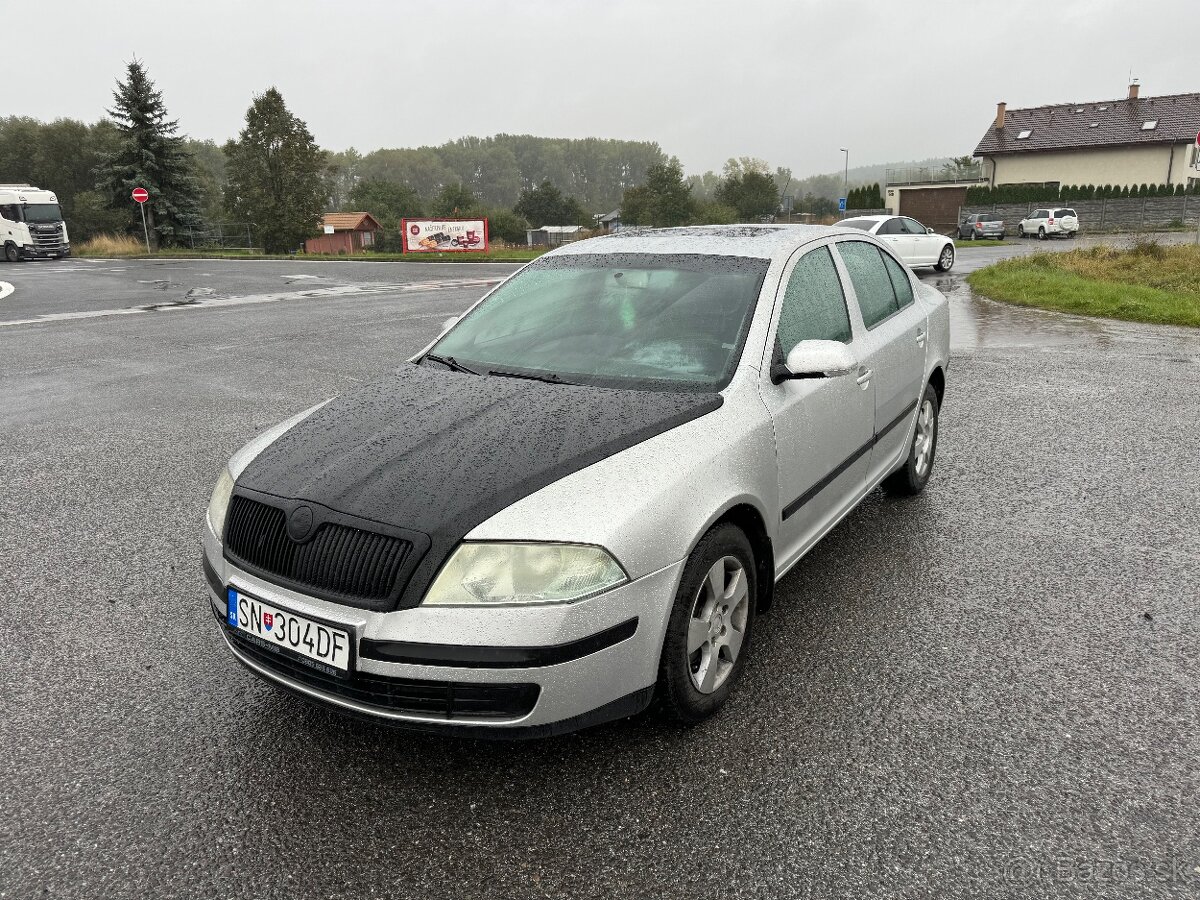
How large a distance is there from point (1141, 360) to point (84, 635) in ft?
33.4

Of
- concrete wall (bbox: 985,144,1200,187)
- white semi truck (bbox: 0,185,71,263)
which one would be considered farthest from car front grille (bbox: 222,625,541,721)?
concrete wall (bbox: 985,144,1200,187)

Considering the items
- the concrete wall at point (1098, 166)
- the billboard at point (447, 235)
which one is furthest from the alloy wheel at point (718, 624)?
the concrete wall at point (1098, 166)

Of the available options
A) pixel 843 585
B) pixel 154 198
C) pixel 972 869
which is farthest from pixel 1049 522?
pixel 154 198

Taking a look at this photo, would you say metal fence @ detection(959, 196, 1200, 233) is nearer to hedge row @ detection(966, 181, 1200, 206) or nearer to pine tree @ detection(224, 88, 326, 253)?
hedge row @ detection(966, 181, 1200, 206)

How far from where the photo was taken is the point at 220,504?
2.97m

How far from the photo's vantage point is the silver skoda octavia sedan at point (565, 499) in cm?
237

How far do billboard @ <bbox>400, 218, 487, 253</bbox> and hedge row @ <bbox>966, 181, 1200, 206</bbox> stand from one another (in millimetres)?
31773

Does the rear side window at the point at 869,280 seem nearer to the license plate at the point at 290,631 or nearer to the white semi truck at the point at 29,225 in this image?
the license plate at the point at 290,631

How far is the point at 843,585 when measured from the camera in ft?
13.1

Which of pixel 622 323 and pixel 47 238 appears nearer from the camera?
pixel 622 323

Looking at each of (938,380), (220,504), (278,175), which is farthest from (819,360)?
(278,175)

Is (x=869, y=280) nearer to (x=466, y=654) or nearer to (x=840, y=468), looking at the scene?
(x=840, y=468)

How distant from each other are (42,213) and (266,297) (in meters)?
26.2

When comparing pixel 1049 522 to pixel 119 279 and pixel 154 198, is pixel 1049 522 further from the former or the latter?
pixel 154 198
